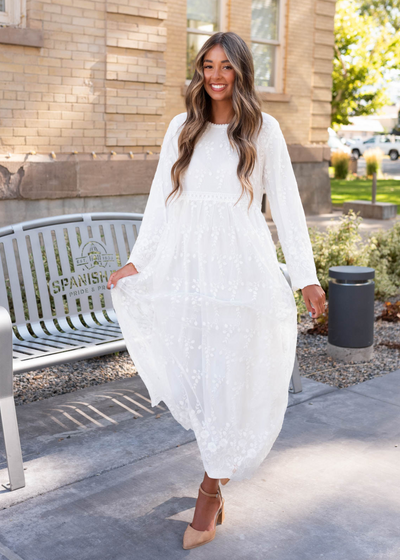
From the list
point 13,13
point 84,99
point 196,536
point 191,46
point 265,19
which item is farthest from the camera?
point 265,19

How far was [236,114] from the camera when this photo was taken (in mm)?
2654

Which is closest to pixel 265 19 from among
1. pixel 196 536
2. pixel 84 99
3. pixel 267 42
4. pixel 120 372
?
pixel 267 42

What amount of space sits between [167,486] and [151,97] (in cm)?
672

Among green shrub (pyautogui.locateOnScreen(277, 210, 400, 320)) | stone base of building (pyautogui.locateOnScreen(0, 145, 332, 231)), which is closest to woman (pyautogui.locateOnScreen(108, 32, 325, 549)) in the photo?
green shrub (pyautogui.locateOnScreen(277, 210, 400, 320))

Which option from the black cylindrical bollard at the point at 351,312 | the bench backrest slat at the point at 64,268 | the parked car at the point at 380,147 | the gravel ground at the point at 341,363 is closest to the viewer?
the bench backrest slat at the point at 64,268

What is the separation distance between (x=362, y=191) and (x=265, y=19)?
9859 millimetres

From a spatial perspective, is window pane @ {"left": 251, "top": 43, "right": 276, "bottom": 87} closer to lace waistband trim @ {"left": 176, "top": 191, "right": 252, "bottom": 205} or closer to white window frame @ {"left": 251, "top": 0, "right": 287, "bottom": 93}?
white window frame @ {"left": 251, "top": 0, "right": 287, "bottom": 93}

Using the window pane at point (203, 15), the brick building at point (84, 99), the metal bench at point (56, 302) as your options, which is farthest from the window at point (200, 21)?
the metal bench at point (56, 302)

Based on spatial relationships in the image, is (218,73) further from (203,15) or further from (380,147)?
(380,147)

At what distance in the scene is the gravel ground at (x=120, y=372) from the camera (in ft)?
15.3

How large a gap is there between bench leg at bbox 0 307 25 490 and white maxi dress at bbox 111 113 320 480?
0.84 m

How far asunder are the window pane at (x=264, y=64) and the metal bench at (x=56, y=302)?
8.46 meters

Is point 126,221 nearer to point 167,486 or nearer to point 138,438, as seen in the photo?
point 138,438

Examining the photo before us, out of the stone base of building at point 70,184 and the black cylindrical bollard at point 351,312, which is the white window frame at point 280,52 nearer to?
the stone base of building at point 70,184
